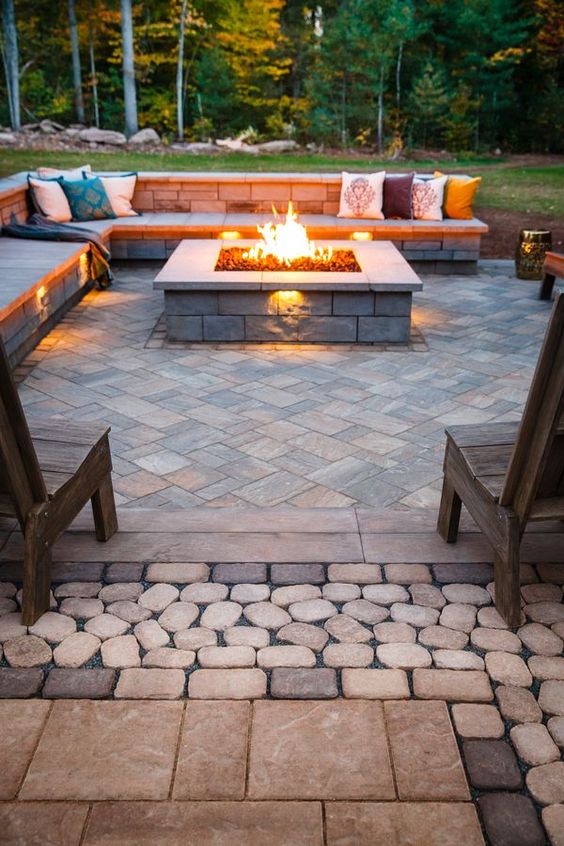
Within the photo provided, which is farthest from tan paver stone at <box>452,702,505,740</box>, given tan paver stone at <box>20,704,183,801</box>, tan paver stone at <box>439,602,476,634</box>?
tan paver stone at <box>20,704,183,801</box>

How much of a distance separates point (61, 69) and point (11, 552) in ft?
69.2

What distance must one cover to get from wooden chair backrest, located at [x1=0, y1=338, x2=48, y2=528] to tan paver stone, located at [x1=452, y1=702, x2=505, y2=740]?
4.38ft

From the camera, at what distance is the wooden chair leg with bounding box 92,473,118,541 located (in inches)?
107

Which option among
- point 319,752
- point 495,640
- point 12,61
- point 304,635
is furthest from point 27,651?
point 12,61

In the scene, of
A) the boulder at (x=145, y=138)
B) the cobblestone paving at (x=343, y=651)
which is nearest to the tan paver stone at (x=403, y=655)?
the cobblestone paving at (x=343, y=651)

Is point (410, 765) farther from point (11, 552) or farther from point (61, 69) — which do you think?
point (61, 69)

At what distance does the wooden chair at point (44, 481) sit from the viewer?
214 centimetres

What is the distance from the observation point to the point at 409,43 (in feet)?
63.1

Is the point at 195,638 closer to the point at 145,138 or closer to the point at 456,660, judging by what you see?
the point at 456,660

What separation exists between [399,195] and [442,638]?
247 inches

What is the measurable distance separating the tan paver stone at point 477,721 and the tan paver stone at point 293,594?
626 millimetres

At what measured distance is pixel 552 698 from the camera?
6.58ft

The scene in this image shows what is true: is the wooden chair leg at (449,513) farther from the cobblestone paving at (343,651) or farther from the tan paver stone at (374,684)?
the tan paver stone at (374,684)

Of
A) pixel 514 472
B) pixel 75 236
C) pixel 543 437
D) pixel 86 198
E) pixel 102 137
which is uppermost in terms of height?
pixel 543 437
